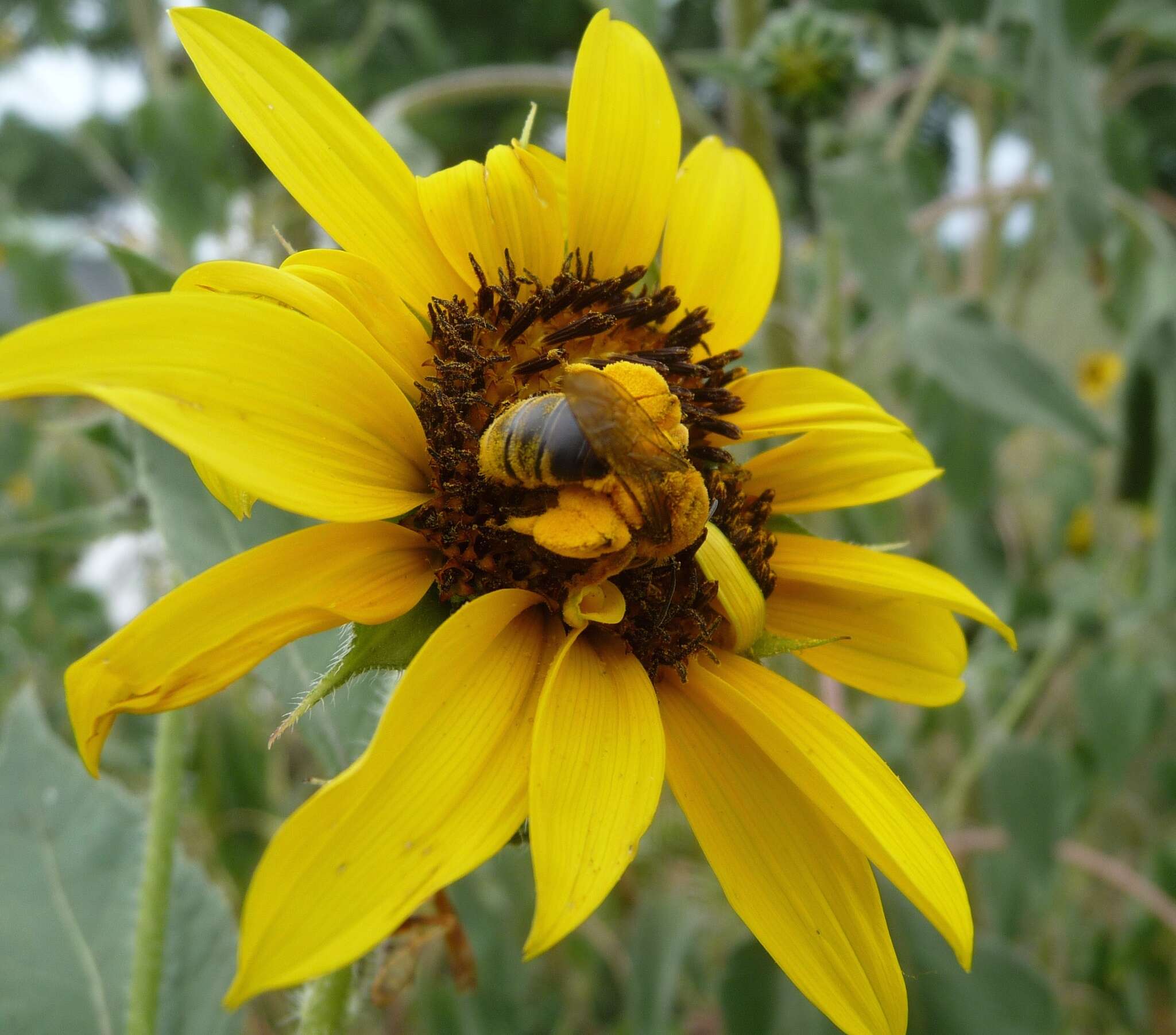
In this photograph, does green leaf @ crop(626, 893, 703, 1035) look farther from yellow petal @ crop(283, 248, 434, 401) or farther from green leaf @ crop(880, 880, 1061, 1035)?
yellow petal @ crop(283, 248, 434, 401)

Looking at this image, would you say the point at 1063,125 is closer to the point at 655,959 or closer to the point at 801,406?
the point at 801,406

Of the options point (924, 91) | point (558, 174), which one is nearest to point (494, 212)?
point (558, 174)

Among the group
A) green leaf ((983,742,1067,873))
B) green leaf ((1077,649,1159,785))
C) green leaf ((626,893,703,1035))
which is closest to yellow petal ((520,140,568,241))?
green leaf ((626,893,703,1035))

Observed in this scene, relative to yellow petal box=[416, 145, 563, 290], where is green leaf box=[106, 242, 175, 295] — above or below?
above

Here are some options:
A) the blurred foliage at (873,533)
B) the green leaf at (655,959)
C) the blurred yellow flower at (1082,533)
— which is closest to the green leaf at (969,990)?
the blurred foliage at (873,533)

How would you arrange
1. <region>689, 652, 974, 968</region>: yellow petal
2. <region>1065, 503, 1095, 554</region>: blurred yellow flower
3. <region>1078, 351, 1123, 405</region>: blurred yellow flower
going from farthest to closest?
<region>1078, 351, 1123, 405</region>: blurred yellow flower
<region>1065, 503, 1095, 554</region>: blurred yellow flower
<region>689, 652, 974, 968</region>: yellow petal

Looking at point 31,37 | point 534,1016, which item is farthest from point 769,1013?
point 31,37
